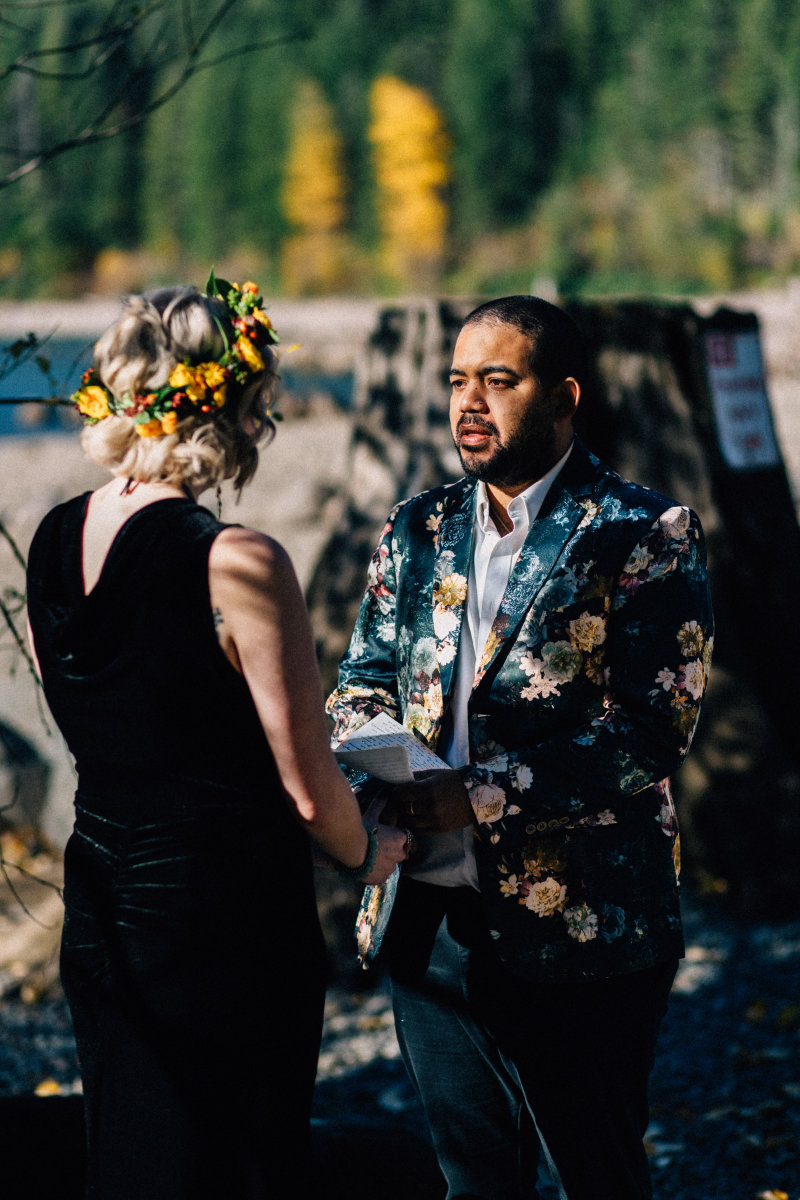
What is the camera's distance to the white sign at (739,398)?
5.45 m

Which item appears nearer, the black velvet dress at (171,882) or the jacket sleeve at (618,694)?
the black velvet dress at (171,882)

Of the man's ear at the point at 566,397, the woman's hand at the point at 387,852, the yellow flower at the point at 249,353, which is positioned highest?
the yellow flower at the point at 249,353

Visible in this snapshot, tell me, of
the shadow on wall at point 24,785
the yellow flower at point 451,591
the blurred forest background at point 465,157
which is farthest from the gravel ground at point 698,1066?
the blurred forest background at point 465,157

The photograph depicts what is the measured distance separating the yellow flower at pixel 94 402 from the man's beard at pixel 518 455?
0.71 metres

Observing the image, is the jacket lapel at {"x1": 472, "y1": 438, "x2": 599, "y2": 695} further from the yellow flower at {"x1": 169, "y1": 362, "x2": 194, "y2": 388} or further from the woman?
the yellow flower at {"x1": 169, "y1": 362, "x2": 194, "y2": 388}

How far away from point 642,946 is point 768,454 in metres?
3.96

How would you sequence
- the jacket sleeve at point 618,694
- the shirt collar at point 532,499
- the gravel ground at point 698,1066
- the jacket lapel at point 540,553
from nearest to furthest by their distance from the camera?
the jacket sleeve at point 618,694 → the jacket lapel at point 540,553 → the shirt collar at point 532,499 → the gravel ground at point 698,1066

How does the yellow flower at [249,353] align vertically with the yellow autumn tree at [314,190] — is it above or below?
below

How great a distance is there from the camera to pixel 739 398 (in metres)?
5.56

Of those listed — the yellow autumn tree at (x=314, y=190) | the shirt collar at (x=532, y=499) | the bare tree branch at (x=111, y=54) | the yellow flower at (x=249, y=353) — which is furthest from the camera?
the yellow autumn tree at (x=314, y=190)

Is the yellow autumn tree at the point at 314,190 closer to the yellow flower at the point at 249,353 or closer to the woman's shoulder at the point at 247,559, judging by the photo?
the yellow flower at the point at 249,353

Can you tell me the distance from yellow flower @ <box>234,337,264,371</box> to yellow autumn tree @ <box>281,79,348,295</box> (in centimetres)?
8391

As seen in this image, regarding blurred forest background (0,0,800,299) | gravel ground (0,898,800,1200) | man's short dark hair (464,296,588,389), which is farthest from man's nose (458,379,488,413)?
blurred forest background (0,0,800,299)

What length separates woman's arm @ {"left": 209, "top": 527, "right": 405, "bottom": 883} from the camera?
178cm
